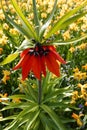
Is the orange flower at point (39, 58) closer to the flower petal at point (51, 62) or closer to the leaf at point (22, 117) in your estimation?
the flower petal at point (51, 62)

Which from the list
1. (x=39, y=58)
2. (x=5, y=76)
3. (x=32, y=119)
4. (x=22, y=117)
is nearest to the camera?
(x=39, y=58)

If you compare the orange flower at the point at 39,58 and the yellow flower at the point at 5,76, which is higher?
the yellow flower at the point at 5,76

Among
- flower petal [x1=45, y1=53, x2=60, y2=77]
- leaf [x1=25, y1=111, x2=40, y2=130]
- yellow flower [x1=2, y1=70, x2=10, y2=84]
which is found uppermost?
yellow flower [x1=2, y1=70, x2=10, y2=84]

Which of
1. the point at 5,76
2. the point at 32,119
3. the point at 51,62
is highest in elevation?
the point at 5,76

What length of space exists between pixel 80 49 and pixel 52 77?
2.49 feet

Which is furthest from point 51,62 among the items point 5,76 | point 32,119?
point 5,76

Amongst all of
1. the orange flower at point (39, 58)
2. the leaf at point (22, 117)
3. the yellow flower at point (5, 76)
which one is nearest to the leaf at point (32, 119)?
the leaf at point (22, 117)

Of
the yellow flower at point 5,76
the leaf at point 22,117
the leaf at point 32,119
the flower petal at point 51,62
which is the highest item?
the yellow flower at point 5,76

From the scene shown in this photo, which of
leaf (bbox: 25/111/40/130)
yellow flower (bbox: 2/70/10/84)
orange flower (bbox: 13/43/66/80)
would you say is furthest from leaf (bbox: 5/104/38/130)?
yellow flower (bbox: 2/70/10/84)

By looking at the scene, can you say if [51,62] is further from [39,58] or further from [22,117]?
[22,117]

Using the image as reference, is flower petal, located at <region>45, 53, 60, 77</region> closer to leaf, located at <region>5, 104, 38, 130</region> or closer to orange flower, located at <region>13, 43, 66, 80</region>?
orange flower, located at <region>13, 43, 66, 80</region>

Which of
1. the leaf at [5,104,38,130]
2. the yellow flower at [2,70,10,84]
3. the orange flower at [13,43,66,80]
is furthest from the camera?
the yellow flower at [2,70,10,84]

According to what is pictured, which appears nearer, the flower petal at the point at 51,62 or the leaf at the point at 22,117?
the flower petal at the point at 51,62

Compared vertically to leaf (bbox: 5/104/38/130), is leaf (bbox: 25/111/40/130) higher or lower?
lower
